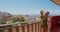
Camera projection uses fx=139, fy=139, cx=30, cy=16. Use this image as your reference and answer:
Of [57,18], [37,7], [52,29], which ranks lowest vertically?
[52,29]

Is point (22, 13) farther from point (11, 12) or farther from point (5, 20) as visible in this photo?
point (5, 20)

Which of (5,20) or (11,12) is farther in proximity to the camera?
(11,12)

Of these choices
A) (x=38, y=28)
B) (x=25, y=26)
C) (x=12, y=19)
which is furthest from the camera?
(x=38, y=28)

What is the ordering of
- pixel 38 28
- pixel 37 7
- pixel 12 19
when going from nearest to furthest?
Answer: pixel 12 19 → pixel 38 28 → pixel 37 7

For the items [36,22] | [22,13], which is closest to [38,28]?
[36,22]

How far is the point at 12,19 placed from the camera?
1.56 meters

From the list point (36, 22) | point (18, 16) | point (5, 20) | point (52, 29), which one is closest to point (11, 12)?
point (18, 16)

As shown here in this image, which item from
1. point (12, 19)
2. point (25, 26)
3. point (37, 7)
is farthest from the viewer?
point (37, 7)

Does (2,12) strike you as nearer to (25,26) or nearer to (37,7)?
(25,26)

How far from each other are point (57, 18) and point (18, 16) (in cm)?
49

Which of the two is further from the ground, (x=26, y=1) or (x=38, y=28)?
(x=26, y=1)

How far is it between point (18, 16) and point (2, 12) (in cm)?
19

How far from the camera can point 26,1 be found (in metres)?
1.76

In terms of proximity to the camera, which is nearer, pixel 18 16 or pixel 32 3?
pixel 18 16
